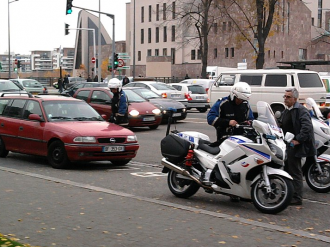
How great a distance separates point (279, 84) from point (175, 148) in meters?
14.8

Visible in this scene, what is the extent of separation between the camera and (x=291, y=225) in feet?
23.9

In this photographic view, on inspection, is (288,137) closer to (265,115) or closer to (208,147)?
(265,115)

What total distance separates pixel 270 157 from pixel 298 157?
40.5 inches

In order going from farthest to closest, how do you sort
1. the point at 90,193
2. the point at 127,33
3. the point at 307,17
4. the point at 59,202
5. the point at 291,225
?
the point at 127,33 < the point at 307,17 < the point at 90,193 < the point at 59,202 < the point at 291,225

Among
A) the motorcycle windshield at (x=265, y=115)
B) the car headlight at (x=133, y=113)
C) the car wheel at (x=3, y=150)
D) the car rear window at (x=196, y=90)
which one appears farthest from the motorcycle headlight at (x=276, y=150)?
the car rear window at (x=196, y=90)

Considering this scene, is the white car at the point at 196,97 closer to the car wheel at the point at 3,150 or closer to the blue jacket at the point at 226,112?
the car wheel at the point at 3,150

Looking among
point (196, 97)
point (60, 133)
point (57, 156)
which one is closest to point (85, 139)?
point (60, 133)

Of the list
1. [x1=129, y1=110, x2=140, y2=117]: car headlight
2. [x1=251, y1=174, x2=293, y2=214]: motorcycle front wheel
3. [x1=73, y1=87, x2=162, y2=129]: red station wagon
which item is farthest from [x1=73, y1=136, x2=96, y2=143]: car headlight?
[x1=129, y1=110, x2=140, y2=117]: car headlight

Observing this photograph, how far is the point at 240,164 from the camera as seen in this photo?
8.05 metres

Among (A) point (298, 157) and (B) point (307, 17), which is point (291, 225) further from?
(B) point (307, 17)

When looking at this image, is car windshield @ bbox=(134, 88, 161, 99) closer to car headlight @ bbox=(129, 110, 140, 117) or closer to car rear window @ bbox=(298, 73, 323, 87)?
car headlight @ bbox=(129, 110, 140, 117)

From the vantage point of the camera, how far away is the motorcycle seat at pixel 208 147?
8.48 meters

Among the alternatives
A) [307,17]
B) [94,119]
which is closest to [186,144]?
[94,119]

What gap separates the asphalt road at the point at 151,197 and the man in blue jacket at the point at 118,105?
102 cm
